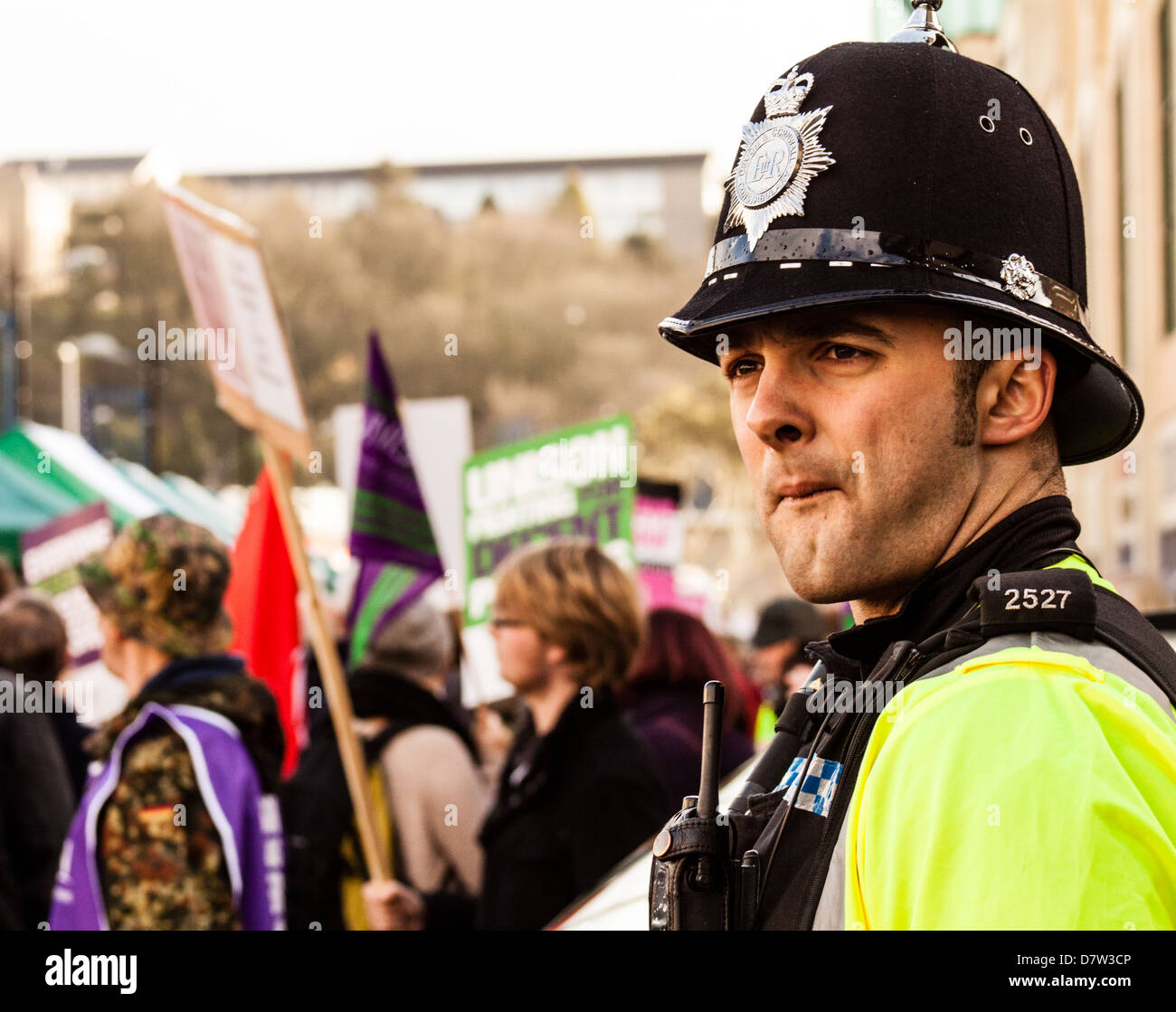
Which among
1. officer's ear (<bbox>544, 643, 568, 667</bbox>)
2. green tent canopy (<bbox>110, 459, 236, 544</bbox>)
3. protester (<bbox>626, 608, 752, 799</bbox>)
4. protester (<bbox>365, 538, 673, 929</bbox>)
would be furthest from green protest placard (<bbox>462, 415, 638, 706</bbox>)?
green tent canopy (<bbox>110, 459, 236, 544</bbox>)

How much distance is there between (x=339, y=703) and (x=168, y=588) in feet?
2.55

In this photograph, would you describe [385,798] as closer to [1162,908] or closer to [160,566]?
[160,566]

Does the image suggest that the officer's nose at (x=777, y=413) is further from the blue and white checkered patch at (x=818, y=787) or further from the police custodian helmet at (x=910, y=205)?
the blue and white checkered patch at (x=818, y=787)

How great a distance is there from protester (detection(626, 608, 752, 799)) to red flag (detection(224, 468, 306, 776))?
6.98 ft

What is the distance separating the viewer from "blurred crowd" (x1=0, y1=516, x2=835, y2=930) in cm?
355

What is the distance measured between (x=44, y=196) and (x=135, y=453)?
6.41 m

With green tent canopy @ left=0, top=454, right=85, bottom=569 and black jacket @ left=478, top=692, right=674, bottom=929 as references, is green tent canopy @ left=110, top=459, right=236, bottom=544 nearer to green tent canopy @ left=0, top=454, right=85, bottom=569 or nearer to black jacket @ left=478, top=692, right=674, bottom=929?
green tent canopy @ left=0, top=454, right=85, bottom=569

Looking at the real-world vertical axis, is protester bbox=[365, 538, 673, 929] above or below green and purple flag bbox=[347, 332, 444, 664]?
below

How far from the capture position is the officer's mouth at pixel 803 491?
1443 mm

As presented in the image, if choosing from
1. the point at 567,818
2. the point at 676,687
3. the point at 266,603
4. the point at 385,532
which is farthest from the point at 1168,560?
the point at 567,818

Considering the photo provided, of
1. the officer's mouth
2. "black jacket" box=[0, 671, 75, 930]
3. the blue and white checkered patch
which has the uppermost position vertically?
the officer's mouth

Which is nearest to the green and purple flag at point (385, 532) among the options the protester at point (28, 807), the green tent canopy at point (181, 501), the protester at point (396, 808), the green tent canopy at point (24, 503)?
the protester at point (396, 808)

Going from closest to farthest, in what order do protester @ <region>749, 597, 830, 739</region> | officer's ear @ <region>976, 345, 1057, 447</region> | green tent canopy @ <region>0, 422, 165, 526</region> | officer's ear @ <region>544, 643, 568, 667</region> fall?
officer's ear @ <region>976, 345, 1057, 447</region> < officer's ear @ <region>544, 643, 568, 667</region> < protester @ <region>749, 597, 830, 739</region> < green tent canopy @ <region>0, 422, 165, 526</region>

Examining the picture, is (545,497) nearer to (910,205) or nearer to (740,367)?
(740,367)
